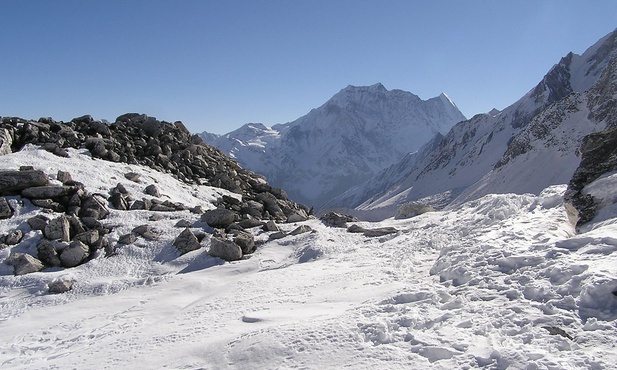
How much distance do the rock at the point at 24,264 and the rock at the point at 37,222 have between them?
1646mm

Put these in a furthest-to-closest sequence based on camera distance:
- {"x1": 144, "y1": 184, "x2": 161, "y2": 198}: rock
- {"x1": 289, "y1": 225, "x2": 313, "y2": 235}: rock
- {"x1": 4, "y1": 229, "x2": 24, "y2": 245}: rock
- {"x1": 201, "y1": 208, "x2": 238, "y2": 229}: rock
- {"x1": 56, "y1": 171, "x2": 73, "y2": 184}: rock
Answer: {"x1": 144, "y1": 184, "x2": 161, "y2": 198}: rock
{"x1": 56, "y1": 171, "x2": 73, "y2": 184}: rock
{"x1": 201, "y1": 208, "x2": 238, "y2": 229}: rock
{"x1": 289, "y1": 225, "x2": 313, "y2": 235}: rock
{"x1": 4, "y1": 229, "x2": 24, "y2": 245}: rock

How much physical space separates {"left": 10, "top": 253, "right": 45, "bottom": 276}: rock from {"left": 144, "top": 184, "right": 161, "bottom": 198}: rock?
7.49m

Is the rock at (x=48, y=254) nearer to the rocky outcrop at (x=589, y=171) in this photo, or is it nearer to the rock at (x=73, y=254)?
the rock at (x=73, y=254)

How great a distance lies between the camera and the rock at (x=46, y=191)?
685 inches

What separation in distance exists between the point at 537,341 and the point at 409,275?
498cm

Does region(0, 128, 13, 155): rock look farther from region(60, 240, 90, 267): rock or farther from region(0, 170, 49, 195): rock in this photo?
region(60, 240, 90, 267): rock

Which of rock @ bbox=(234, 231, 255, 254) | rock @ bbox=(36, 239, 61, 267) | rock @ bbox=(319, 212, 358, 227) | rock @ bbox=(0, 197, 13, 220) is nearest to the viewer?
rock @ bbox=(36, 239, 61, 267)

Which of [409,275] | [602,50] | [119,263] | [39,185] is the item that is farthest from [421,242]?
[602,50]

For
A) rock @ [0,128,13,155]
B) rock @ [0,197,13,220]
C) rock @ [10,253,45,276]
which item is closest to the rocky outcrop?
rock @ [10,253,45,276]

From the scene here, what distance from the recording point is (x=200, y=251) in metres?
16.3

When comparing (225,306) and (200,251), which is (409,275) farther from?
(200,251)

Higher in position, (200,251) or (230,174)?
(230,174)

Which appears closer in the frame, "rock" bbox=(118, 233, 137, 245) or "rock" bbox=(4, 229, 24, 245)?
"rock" bbox=(4, 229, 24, 245)

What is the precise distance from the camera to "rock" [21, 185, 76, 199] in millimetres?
17406
